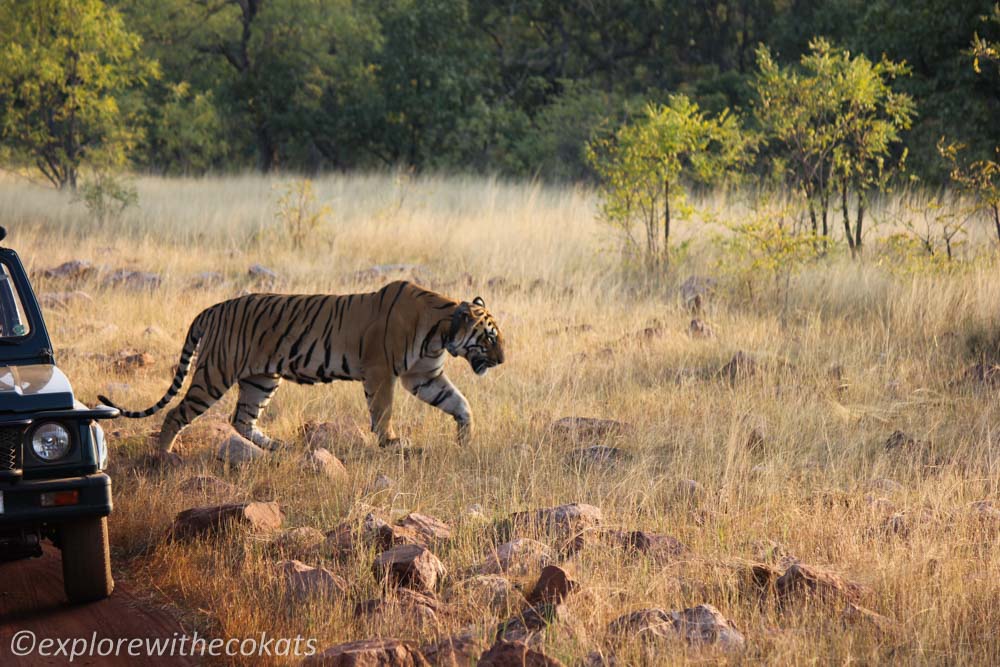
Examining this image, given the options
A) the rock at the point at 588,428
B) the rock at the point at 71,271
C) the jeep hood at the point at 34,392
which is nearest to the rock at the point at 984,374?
the rock at the point at 588,428

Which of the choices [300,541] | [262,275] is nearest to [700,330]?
[262,275]

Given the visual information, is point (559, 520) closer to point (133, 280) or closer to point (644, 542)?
point (644, 542)

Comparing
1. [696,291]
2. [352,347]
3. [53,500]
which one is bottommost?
[696,291]

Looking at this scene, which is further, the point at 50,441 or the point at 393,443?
the point at 393,443

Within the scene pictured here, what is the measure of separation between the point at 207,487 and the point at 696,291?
7000 mm

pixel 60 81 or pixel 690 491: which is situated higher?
pixel 60 81

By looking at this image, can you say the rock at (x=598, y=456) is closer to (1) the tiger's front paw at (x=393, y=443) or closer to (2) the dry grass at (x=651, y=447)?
(2) the dry grass at (x=651, y=447)

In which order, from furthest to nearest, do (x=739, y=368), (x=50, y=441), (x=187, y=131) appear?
(x=187, y=131) → (x=739, y=368) → (x=50, y=441)

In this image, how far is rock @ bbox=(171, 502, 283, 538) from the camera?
5.44 m

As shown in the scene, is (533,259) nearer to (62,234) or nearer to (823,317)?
(823,317)

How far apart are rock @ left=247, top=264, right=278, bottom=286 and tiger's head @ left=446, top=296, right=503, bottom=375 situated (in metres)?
6.29

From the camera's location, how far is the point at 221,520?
547 cm

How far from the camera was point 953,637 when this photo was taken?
4.29 metres

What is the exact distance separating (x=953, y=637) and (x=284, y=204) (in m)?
15.4
